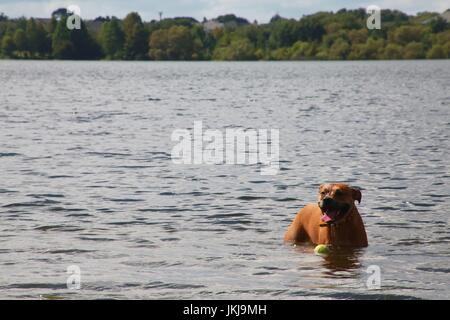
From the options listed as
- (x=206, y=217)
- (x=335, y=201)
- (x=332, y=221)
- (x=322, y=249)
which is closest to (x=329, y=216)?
(x=332, y=221)

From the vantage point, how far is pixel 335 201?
14.5m

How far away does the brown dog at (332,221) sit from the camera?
14594 millimetres

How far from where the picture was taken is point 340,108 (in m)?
63.8

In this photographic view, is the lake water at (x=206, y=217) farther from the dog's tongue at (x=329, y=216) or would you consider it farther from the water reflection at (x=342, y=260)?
the dog's tongue at (x=329, y=216)

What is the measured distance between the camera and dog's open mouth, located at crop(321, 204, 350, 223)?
14570mm

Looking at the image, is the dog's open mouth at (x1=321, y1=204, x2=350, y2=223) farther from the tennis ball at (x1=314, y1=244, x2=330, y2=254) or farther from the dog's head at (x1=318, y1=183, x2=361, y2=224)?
the tennis ball at (x1=314, y1=244, x2=330, y2=254)

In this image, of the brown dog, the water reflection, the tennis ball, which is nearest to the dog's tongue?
the brown dog

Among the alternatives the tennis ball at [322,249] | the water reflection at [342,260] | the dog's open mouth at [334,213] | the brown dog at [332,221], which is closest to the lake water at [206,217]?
the water reflection at [342,260]

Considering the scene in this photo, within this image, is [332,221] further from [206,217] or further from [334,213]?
[206,217]

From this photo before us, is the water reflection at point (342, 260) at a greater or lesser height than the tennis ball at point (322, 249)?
lesser

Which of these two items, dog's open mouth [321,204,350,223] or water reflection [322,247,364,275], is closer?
water reflection [322,247,364,275]

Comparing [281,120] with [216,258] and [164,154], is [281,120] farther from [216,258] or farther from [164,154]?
[216,258]
